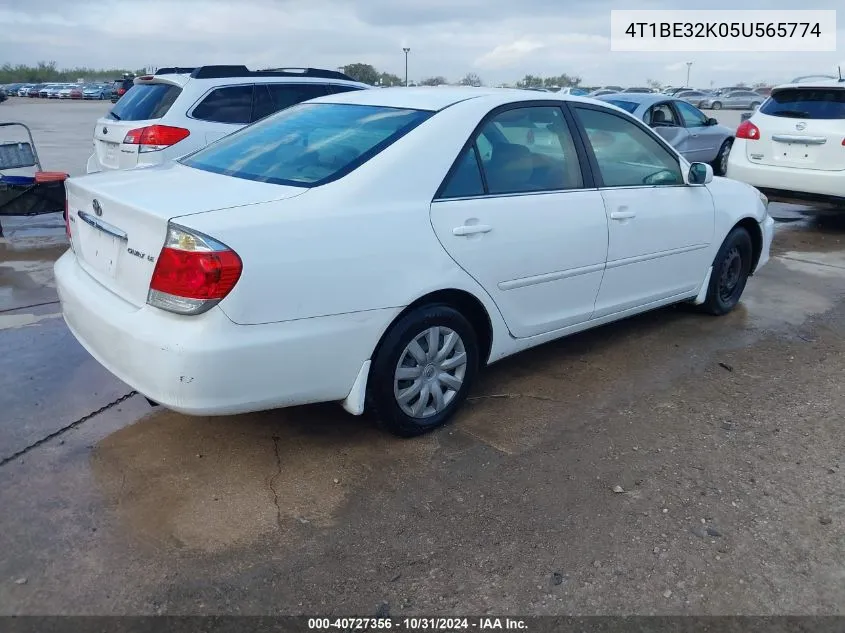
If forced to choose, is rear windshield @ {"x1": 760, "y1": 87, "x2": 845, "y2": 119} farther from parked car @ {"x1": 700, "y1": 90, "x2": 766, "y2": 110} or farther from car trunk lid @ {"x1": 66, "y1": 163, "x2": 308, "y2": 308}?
parked car @ {"x1": 700, "y1": 90, "x2": 766, "y2": 110}

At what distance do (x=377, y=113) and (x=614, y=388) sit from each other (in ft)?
6.57

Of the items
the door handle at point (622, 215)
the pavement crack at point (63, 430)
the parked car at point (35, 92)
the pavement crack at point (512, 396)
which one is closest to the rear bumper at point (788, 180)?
the door handle at point (622, 215)

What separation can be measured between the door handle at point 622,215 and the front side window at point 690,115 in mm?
7969

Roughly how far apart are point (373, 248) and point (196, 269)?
733 mm

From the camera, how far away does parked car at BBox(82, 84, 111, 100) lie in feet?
174

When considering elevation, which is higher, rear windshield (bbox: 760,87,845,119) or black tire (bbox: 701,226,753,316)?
rear windshield (bbox: 760,87,845,119)

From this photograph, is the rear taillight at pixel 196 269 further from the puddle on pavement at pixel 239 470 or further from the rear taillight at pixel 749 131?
the rear taillight at pixel 749 131

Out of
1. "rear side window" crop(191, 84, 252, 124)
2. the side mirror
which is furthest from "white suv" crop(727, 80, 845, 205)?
"rear side window" crop(191, 84, 252, 124)

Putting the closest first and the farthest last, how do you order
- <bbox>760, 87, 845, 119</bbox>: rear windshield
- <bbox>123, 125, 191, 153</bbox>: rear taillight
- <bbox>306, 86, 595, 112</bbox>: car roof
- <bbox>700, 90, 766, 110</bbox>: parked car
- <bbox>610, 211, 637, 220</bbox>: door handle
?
<bbox>306, 86, 595, 112</bbox>: car roof < <bbox>610, 211, 637, 220</bbox>: door handle < <bbox>123, 125, 191, 153</bbox>: rear taillight < <bbox>760, 87, 845, 119</bbox>: rear windshield < <bbox>700, 90, 766, 110</bbox>: parked car

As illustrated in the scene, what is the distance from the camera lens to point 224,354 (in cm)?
275

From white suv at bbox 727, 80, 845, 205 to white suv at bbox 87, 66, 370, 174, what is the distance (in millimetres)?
5249

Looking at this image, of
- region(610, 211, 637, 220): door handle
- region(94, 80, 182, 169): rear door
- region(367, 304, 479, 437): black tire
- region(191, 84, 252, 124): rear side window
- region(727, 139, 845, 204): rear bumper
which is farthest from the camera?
region(727, 139, 845, 204): rear bumper

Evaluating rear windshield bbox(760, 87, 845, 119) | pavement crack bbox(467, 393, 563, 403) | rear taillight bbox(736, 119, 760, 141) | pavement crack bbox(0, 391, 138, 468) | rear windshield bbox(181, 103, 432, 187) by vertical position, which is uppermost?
rear windshield bbox(760, 87, 845, 119)

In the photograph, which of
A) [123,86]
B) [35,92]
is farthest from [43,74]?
[123,86]
